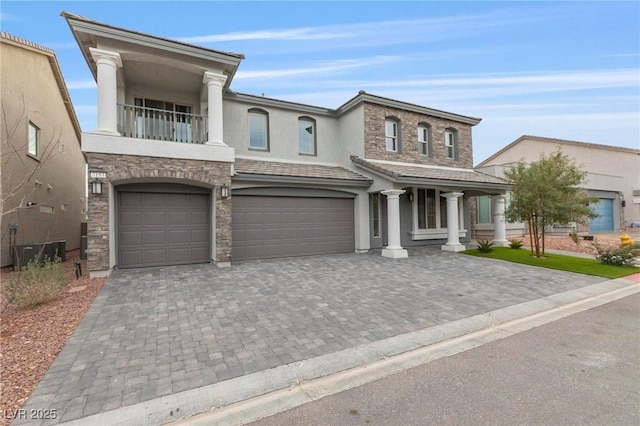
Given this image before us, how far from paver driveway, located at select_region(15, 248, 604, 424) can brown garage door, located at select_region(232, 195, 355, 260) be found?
1.19 m

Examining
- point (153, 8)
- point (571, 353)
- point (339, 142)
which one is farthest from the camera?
point (339, 142)

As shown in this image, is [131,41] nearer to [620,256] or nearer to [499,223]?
[499,223]

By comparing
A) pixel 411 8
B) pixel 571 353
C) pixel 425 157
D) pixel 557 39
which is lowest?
pixel 571 353

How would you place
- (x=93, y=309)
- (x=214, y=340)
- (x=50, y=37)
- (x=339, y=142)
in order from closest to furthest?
(x=214, y=340) → (x=93, y=309) → (x=50, y=37) → (x=339, y=142)

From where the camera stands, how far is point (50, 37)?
1048 cm

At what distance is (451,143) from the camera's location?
647 inches

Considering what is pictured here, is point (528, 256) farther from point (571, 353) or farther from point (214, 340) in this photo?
point (214, 340)

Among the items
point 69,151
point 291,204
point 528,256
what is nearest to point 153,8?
point 291,204

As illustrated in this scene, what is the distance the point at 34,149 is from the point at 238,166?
8370 mm

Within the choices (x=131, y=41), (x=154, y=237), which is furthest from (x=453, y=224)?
(x=131, y=41)

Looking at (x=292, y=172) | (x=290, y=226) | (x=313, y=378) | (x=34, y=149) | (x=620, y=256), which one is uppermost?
(x=34, y=149)

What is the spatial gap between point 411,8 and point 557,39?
201 inches

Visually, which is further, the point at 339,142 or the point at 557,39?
the point at 339,142

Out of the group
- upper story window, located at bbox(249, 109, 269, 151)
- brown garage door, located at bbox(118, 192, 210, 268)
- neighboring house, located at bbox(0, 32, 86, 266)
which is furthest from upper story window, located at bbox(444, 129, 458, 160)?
neighboring house, located at bbox(0, 32, 86, 266)
